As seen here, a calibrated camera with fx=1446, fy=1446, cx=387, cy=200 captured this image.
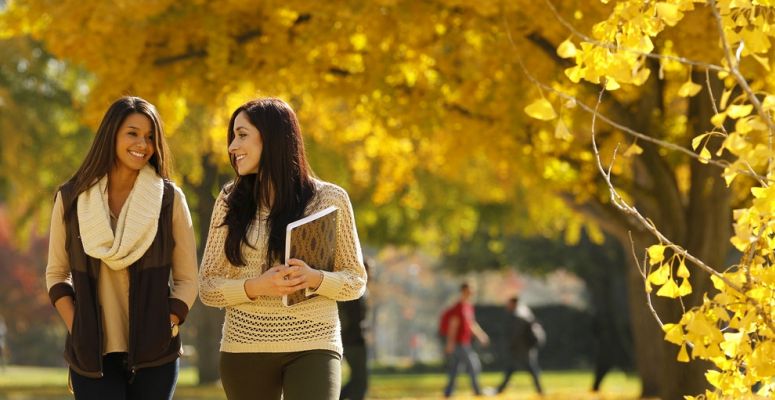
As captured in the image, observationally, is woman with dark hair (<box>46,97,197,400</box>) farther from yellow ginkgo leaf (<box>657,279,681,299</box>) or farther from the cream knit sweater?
yellow ginkgo leaf (<box>657,279,681,299</box>)

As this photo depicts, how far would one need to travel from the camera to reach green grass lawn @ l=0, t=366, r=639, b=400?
72.4ft

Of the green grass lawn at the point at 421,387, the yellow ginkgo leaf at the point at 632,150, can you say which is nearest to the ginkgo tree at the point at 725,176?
the yellow ginkgo leaf at the point at 632,150

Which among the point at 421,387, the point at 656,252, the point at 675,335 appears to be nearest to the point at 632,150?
the point at 656,252

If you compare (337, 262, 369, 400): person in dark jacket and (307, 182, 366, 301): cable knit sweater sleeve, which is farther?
(337, 262, 369, 400): person in dark jacket

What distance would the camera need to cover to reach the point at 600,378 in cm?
2383

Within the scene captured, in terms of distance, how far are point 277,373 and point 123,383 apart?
555 mm

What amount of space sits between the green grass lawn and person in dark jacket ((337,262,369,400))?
768 centimetres

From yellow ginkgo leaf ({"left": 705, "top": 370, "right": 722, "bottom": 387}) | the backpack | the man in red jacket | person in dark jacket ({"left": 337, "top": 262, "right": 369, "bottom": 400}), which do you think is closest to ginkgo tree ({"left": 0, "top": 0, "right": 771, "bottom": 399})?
person in dark jacket ({"left": 337, "top": 262, "right": 369, "bottom": 400})

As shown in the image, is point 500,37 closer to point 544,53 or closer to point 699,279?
point 544,53

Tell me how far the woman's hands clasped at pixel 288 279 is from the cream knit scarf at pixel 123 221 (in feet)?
1.54

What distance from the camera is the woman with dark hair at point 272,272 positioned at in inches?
202

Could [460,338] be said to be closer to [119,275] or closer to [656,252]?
[119,275]

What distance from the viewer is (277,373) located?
17.0 feet

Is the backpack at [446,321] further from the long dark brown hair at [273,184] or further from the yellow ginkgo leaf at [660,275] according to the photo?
the yellow ginkgo leaf at [660,275]
